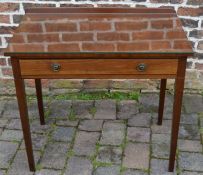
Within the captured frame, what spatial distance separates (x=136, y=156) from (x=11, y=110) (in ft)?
3.79

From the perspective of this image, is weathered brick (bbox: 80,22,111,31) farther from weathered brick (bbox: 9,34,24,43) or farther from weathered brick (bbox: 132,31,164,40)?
weathered brick (bbox: 9,34,24,43)

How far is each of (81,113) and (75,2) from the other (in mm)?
893

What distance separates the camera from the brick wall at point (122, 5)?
2850mm

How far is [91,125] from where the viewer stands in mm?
2828

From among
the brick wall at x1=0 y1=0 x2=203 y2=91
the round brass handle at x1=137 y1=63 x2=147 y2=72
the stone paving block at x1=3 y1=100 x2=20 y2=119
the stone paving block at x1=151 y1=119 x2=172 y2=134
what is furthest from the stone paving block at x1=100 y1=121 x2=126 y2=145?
the round brass handle at x1=137 y1=63 x2=147 y2=72

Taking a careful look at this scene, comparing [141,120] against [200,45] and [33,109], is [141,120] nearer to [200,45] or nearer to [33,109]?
[200,45]

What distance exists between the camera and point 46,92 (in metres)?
3.23

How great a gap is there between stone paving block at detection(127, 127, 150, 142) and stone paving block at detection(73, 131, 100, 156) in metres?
0.24

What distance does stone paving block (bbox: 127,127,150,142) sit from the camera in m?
2.67

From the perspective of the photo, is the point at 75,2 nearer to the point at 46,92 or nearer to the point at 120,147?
the point at 46,92

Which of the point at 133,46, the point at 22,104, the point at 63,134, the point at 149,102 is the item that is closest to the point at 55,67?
the point at 22,104

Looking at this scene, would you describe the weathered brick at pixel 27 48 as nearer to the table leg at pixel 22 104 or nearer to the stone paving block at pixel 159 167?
the table leg at pixel 22 104

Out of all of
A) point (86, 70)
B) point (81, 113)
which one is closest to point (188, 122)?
point (81, 113)

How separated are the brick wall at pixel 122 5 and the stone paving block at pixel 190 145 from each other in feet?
2.21
